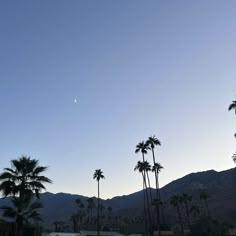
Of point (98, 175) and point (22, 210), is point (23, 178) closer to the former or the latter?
point (22, 210)

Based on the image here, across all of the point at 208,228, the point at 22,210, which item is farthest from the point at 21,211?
the point at 208,228

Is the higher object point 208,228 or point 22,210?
point 208,228

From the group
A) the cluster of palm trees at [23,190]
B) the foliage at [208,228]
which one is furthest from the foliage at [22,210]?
the foliage at [208,228]

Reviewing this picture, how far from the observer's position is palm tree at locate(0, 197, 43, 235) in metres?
28.7

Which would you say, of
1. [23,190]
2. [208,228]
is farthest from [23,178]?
[208,228]

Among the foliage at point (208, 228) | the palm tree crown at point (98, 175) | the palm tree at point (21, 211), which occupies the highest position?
the palm tree crown at point (98, 175)

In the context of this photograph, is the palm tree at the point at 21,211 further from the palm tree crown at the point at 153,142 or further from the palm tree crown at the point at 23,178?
the palm tree crown at the point at 153,142

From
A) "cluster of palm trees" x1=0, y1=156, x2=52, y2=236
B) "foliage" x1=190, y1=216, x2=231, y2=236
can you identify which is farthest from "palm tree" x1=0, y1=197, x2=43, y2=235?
"foliage" x1=190, y1=216, x2=231, y2=236

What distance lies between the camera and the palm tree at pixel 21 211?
28719 mm

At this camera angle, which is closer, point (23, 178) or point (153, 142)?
point (23, 178)

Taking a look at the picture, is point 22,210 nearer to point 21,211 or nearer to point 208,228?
point 21,211

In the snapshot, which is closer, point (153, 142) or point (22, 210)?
point (22, 210)

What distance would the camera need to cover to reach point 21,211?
29.0 metres

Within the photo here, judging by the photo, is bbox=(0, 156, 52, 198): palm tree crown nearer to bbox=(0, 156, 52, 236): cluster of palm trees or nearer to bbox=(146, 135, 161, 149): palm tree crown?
bbox=(0, 156, 52, 236): cluster of palm trees
